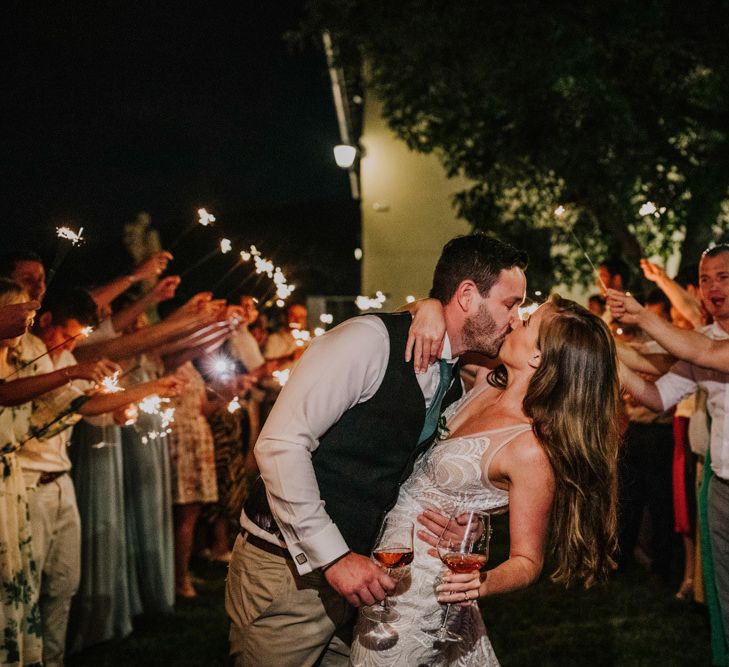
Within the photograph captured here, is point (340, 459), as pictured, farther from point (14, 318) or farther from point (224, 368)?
point (224, 368)

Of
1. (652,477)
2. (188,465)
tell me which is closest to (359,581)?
(188,465)

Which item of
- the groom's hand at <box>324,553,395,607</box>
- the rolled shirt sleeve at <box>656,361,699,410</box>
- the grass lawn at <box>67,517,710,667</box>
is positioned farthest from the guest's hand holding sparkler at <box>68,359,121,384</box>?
the rolled shirt sleeve at <box>656,361,699,410</box>

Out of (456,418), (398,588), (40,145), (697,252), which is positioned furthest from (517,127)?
(398,588)

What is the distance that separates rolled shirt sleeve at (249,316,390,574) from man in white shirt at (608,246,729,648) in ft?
5.45

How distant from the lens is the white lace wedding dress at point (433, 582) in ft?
8.42

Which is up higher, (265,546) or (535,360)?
(535,360)

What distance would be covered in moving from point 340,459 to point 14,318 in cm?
129

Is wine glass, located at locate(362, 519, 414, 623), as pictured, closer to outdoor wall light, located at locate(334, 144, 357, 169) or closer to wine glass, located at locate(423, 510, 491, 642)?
wine glass, located at locate(423, 510, 491, 642)

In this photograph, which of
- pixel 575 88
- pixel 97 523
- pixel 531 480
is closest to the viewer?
pixel 531 480

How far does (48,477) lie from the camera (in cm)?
395

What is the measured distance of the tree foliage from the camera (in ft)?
23.2

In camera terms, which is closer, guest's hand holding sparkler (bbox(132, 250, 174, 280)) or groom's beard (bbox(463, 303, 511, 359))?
groom's beard (bbox(463, 303, 511, 359))

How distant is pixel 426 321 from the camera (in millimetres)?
2658

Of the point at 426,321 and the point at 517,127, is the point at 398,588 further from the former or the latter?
the point at 517,127
